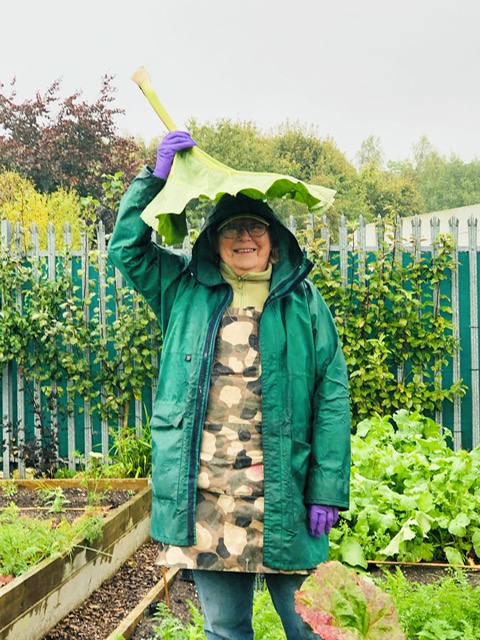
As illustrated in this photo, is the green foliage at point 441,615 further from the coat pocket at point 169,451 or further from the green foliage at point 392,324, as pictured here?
the green foliage at point 392,324

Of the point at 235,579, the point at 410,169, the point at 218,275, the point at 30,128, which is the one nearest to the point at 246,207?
the point at 218,275

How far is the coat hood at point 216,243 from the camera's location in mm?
2588

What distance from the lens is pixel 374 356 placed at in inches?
245

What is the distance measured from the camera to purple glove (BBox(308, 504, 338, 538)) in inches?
96.5

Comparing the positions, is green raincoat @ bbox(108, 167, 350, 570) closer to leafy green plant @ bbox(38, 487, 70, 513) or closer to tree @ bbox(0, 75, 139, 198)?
leafy green plant @ bbox(38, 487, 70, 513)

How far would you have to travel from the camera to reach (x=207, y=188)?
97.7 inches

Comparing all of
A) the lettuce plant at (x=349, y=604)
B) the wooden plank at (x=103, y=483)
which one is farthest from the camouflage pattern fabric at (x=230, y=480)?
the wooden plank at (x=103, y=483)

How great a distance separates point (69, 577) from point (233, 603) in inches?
68.8

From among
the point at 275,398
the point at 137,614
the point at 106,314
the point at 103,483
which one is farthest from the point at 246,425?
the point at 106,314

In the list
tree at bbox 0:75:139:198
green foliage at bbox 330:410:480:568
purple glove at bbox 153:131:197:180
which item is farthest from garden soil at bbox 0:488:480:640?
tree at bbox 0:75:139:198

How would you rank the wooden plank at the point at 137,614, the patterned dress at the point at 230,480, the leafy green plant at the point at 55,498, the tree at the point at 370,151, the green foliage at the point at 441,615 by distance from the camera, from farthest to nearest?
the tree at the point at 370,151, the leafy green plant at the point at 55,498, the wooden plank at the point at 137,614, the green foliage at the point at 441,615, the patterned dress at the point at 230,480

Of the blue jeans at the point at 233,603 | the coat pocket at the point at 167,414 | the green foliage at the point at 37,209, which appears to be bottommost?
the blue jeans at the point at 233,603

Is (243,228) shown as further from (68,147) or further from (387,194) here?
(387,194)

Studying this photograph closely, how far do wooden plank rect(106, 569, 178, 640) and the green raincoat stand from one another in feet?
4.05
